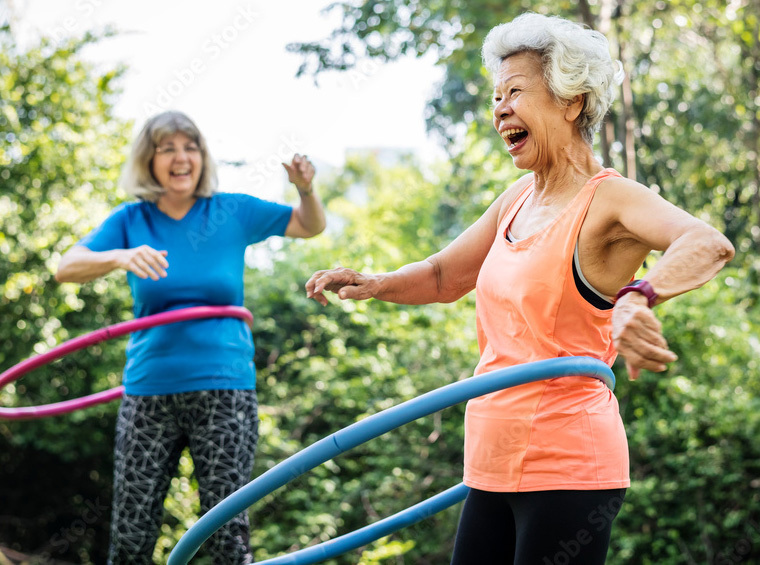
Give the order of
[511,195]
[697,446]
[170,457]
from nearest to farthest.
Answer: [511,195] < [170,457] < [697,446]

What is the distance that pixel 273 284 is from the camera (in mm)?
7480

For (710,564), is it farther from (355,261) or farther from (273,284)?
(273,284)

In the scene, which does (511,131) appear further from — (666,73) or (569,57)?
(666,73)

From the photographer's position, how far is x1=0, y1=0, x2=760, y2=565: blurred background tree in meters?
5.32

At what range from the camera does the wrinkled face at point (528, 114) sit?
6.17ft

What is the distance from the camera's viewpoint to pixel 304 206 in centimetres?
311

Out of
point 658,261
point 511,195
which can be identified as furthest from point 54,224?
A: point 658,261

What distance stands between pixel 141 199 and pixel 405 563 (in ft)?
12.7

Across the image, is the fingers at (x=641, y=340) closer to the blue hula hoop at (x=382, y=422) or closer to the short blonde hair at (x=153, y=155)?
the blue hula hoop at (x=382, y=422)

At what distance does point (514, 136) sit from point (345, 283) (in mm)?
607

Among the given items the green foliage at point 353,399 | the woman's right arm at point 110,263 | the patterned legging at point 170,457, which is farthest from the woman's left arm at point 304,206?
the green foliage at point 353,399

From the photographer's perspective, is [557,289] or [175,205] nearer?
[557,289]

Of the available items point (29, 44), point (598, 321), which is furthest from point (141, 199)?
A: point (29, 44)

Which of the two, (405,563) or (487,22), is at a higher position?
(487,22)
